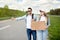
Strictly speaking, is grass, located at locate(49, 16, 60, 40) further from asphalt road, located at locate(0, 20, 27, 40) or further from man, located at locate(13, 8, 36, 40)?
asphalt road, located at locate(0, 20, 27, 40)

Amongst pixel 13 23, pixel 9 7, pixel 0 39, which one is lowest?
pixel 0 39

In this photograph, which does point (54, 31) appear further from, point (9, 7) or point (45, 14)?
point (9, 7)

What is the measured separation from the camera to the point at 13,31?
4746 mm

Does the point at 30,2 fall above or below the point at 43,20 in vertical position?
above

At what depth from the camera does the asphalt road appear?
4.71 meters

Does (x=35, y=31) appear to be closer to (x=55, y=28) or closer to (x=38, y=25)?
(x=38, y=25)

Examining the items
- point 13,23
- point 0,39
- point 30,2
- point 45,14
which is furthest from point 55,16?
point 0,39

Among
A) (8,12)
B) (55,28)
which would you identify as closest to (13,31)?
(8,12)

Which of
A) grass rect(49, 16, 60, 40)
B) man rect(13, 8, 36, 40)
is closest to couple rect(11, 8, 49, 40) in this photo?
man rect(13, 8, 36, 40)

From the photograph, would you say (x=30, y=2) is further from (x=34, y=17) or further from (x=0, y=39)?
(x=0, y=39)

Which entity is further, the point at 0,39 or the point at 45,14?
the point at 0,39

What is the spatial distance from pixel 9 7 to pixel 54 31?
108 cm

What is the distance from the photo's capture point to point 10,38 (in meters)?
4.75

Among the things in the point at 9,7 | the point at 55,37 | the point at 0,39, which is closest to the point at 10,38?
the point at 0,39
